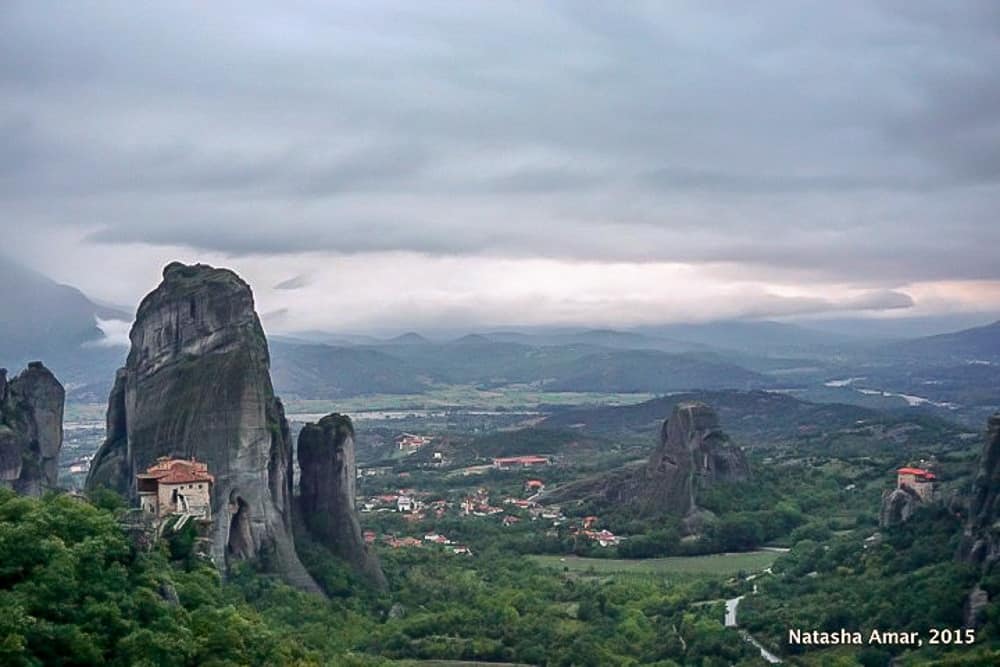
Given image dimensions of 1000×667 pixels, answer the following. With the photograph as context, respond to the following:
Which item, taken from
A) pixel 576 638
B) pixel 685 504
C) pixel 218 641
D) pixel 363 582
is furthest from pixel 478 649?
pixel 685 504

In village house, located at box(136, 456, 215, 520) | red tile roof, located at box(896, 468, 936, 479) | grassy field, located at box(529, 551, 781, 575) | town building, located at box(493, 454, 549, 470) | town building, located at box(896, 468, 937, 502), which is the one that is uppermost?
village house, located at box(136, 456, 215, 520)

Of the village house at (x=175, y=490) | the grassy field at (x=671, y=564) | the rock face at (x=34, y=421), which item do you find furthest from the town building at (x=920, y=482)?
the rock face at (x=34, y=421)

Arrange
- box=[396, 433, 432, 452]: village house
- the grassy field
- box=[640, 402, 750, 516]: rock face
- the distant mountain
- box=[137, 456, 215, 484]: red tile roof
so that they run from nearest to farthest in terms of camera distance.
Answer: box=[137, 456, 215, 484]: red tile roof
the grassy field
box=[640, 402, 750, 516]: rock face
the distant mountain
box=[396, 433, 432, 452]: village house

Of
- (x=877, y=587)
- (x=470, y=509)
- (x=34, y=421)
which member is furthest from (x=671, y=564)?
(x=34, y=421)

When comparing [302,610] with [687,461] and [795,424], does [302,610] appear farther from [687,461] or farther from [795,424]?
[795,424]

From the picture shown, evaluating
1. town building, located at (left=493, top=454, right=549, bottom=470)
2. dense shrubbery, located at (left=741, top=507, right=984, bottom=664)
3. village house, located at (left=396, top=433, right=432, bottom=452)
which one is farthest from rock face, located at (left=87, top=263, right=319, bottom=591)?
village house, located at (left=396, top=433, right=432, bottom=452)

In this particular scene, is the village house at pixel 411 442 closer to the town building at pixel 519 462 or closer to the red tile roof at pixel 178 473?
the town building at pixel 519 462

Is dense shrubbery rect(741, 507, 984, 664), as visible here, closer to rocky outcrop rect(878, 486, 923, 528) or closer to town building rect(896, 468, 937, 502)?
rocky outcrop rect(878, 486, 923, 528)
